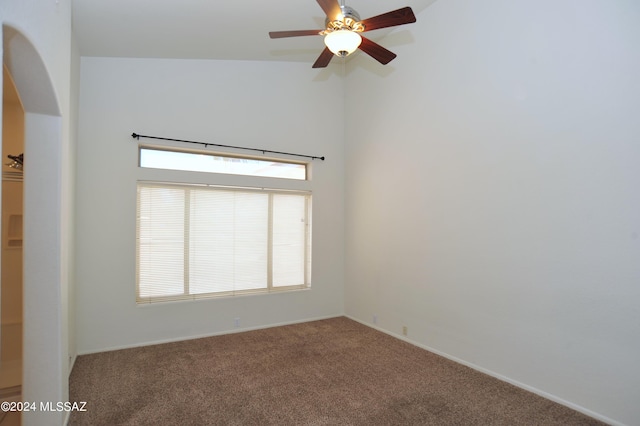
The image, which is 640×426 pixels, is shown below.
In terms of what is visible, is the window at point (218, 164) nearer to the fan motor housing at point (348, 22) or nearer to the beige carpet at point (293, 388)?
the beige carpet at point (293, 388)

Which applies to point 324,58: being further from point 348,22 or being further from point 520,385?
point 520,385

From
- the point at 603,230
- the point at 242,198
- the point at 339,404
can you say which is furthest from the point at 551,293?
the point at 242,198

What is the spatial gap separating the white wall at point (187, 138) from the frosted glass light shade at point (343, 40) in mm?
2406

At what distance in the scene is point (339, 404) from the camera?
9.32 ft

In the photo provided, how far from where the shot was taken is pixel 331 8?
8.00 ft

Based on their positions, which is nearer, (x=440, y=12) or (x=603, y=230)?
(x=603, y=230)

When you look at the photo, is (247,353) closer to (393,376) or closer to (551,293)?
(393,376)

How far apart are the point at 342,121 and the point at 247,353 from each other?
3.64 metres

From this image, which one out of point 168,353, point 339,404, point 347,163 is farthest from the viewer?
point 347,163

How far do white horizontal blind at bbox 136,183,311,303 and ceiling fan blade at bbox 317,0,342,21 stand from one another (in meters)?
2.74

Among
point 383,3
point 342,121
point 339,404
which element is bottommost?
point 339,404

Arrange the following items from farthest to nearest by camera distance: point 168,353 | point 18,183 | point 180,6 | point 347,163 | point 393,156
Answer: point 347,163, point 393,156, point 168,353, point 18,183, point 180,6

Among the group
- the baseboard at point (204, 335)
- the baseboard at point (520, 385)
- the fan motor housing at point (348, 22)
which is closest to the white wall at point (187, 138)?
the baseboard at point (204, 335)

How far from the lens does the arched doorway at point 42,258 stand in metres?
2.21
